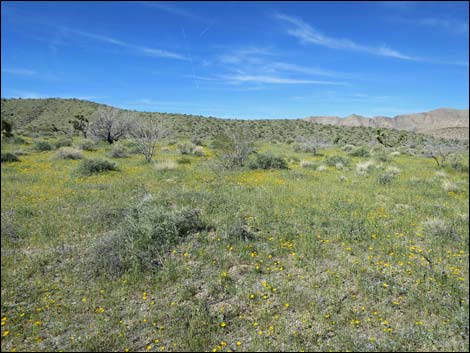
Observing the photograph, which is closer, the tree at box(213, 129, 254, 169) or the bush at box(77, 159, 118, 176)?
the bush at box(77, 159, 118, 176)

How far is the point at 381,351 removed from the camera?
3551 mm

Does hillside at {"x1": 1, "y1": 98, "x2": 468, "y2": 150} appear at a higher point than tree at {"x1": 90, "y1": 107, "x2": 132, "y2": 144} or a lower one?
higher

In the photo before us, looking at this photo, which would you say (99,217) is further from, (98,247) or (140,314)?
(140,314)

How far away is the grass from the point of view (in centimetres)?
382

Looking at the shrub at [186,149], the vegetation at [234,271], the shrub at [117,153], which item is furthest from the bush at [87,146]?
the vegetation at [234,271]

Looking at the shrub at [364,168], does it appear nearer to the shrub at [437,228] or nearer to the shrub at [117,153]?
the shrub at [437,228]

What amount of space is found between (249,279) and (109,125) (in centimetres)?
2875

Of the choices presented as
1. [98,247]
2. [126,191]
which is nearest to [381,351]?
[98,247]

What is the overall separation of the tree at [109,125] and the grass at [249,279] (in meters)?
21.6

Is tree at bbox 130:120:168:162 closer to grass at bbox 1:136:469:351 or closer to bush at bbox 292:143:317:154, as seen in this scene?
grass at bbox 1:136:469:351

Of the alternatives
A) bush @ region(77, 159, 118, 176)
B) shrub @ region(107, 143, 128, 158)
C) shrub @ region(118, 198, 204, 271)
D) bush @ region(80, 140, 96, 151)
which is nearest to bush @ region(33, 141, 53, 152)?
bush @ region(80, 140, 96, 151)

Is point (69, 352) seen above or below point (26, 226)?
below

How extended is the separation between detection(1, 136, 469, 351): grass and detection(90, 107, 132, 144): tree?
21.6m

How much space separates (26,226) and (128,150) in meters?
17.2
